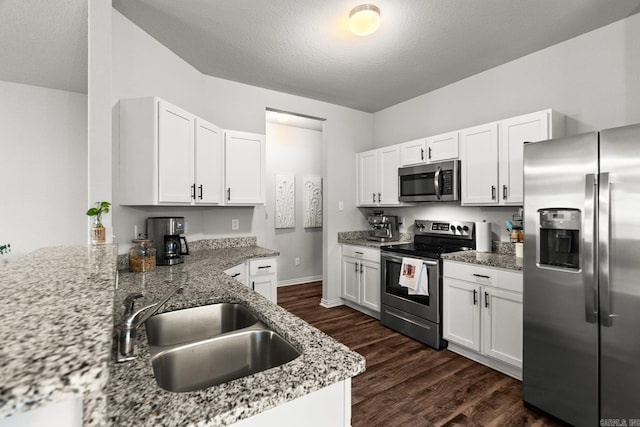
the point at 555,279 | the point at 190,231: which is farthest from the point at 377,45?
the point at 190,231

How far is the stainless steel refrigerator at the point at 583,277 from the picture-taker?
160 cm

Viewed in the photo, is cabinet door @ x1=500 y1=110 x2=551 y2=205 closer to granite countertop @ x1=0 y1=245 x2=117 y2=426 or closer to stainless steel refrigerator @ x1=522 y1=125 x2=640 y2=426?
stainless steel refrigerator @ x1=522 y1=125 x2=640 y2=426

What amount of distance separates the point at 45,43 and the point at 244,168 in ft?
5.68

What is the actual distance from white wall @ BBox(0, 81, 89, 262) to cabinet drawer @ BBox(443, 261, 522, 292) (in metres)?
2.78

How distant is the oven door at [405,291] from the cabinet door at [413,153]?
1108mm

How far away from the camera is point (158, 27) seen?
2.36 metres

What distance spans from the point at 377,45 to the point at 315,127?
110 inches

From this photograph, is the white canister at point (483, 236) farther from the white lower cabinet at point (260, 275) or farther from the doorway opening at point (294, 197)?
the doorway opening at point (294, 197)

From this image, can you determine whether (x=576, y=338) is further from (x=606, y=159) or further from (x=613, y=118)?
(x=613, y=118)

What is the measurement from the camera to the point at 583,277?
1739mm

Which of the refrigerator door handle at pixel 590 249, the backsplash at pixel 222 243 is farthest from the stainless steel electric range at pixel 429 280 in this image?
the backsplash at pixel 222 243

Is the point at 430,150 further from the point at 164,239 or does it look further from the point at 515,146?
the point at 164,239

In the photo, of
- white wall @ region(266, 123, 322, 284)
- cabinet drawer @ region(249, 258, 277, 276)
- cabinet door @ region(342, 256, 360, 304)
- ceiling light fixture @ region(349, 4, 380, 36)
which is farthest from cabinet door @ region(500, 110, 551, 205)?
white wall @ region(266, 123, 322, 284)

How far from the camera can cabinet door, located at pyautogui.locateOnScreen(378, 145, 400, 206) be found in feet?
12.3
